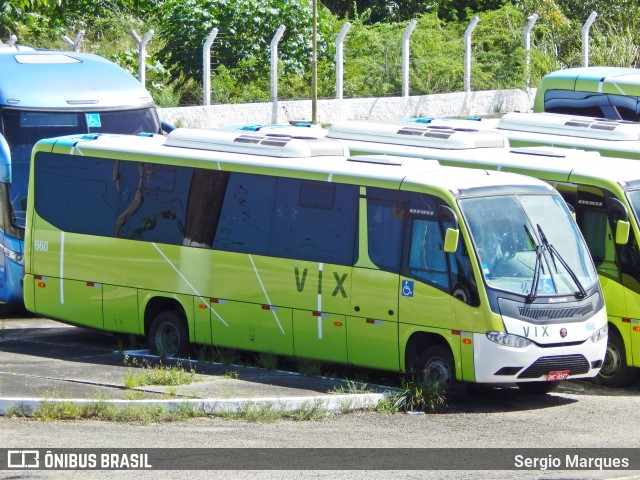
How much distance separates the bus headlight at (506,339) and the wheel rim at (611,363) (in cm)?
193

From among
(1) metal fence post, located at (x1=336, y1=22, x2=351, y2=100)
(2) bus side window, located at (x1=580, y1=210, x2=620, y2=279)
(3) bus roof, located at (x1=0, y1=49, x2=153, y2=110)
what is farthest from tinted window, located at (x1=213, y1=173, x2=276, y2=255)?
(1) metal fence post, located at (x1=336, y1=22, x2=351, y2=100)

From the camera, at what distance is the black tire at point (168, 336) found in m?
15.8

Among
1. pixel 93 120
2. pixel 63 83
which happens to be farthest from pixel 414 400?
pixel 63 83

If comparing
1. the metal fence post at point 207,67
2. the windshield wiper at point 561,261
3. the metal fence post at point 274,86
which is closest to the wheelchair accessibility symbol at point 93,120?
the windshield wiper at point 561,261

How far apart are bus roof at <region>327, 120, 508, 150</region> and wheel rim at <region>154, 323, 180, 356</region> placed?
148 inches

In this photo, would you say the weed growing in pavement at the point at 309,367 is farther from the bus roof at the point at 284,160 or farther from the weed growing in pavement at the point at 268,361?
the bus roof at the point at 284,160

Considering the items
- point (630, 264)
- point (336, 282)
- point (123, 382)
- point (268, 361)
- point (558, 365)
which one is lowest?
point (268, 361)

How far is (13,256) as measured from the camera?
17969mm

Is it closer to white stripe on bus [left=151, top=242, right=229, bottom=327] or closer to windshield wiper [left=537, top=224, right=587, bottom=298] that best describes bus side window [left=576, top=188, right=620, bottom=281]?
windshield wiper [left=537, top=224, right=587, bottom=298]

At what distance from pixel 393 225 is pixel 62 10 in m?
24.0

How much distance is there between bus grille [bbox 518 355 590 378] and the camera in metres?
13.2

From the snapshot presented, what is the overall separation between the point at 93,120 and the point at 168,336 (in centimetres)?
422

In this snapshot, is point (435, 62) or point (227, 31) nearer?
point (227, 31)

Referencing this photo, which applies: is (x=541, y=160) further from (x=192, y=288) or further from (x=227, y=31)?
(x=227, y=31)
